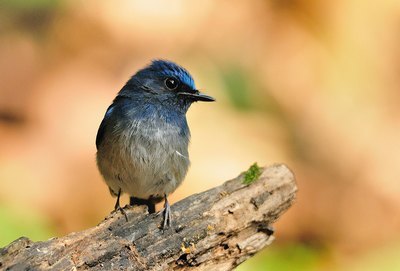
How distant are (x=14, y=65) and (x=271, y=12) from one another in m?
3.27

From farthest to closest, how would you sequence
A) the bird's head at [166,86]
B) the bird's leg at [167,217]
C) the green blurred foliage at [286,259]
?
the green blurred foliage at [286,259]
the bird's head at [166,86]
the bird's leg at [167,217]

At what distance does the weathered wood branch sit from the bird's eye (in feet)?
2.99

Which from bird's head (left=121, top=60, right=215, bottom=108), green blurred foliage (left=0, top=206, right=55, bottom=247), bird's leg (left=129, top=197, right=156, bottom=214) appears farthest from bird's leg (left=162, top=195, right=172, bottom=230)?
green blurred foliage (left=0, top=206, right=55, bottom=247)

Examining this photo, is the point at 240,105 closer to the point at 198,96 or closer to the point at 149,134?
the point at 198,96

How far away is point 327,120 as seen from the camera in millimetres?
8180

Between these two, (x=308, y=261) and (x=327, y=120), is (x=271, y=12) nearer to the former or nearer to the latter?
(x=327, y=120)

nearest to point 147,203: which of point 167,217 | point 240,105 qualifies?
point 167,217

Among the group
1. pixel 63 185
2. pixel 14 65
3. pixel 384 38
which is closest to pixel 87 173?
pixel 63 185

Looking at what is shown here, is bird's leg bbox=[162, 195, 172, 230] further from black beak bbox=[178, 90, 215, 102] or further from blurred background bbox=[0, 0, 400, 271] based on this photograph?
blurred background bbox=[0, 0, 400, 271]

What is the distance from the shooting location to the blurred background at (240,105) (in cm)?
705

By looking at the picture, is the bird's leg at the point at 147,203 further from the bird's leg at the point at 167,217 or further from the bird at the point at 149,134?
the bird's leg at the point at 167,217

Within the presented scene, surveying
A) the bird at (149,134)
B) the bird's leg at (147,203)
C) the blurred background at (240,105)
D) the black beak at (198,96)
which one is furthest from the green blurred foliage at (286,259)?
the black beak at (198,96)

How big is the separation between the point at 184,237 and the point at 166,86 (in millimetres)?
1387

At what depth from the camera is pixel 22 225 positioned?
247 inches
